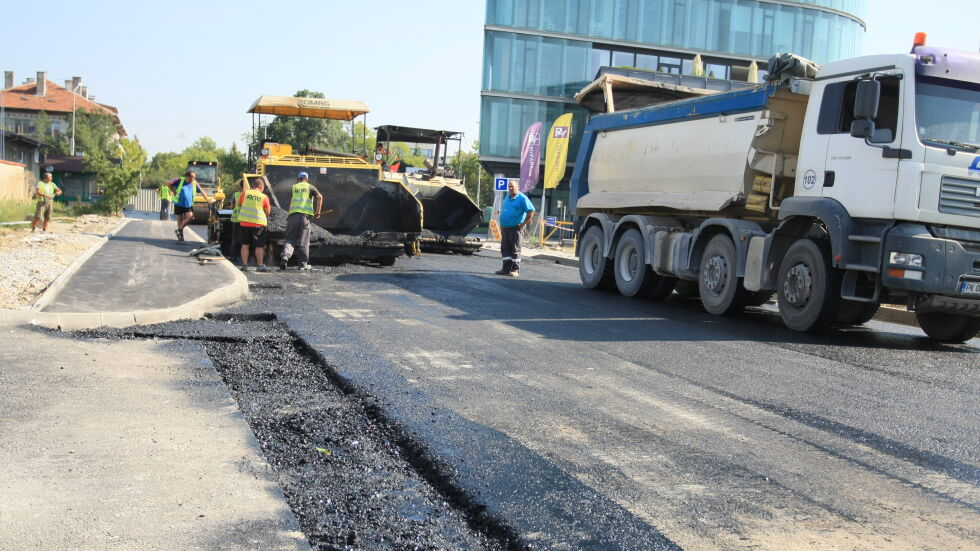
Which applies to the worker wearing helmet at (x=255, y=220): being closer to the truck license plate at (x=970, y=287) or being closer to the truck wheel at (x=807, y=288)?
the truck wheel at (x=807, y=288)

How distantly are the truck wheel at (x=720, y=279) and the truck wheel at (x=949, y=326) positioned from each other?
2.00 m

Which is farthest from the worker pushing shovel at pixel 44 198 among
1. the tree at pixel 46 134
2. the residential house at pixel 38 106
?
the residential house at pixel 38 106

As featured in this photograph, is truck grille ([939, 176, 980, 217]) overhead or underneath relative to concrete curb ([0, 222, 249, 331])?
overhead

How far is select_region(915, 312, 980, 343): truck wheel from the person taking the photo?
9.38 meters

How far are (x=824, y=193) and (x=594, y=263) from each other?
528cm

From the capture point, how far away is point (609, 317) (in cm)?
1016

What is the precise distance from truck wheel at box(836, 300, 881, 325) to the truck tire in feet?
13.4

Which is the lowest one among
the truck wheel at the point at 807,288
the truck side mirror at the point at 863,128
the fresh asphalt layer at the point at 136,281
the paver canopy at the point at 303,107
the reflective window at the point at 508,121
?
the fresh asphalt layer at the point at 136,281

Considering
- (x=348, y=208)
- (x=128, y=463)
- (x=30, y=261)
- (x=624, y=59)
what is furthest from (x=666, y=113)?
(x=624, y=59)

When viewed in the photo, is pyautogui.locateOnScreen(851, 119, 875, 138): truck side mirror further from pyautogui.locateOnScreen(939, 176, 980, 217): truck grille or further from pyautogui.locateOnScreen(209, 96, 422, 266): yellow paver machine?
pyautogui.locateOnScreen(209, 96, 422, 266): yellow paver machine

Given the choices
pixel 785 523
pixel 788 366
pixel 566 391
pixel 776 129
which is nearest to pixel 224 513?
pixel 785 523

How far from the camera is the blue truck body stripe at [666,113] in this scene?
10453 mm

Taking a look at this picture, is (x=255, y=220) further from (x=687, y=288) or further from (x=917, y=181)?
(x=917, y=181)

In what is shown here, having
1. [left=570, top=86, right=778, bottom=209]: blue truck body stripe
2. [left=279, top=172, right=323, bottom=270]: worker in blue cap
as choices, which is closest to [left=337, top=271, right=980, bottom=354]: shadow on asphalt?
[left=279, top=172, right=323, bottom=270]: worker in blue cap
